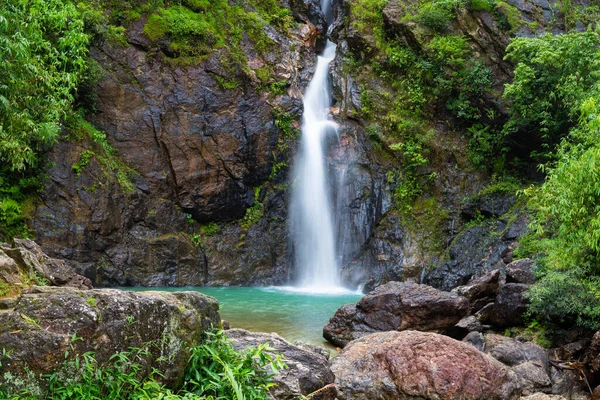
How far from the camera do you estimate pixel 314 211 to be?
2008cm

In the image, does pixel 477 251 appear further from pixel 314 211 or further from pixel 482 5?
pixel 482 5

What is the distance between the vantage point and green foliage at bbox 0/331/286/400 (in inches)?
114

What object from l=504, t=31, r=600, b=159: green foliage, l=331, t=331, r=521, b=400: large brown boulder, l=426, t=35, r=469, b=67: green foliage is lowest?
l=331, t=331, r=521, b=400: large brown boulder

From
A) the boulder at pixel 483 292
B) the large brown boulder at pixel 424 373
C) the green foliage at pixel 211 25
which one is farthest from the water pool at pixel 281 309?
the green foliage at pixel 211 25

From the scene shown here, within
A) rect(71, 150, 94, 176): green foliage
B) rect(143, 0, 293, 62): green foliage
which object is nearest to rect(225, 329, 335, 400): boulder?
rect(71, 150, 94, 176): green foliage

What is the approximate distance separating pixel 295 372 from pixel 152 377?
1.71m

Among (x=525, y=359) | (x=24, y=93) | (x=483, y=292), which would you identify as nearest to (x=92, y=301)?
(x=525, y=359)

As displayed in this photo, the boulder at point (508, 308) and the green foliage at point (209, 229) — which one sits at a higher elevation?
the green foliage at point (209, 229)

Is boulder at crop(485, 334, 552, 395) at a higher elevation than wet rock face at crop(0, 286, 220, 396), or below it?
below

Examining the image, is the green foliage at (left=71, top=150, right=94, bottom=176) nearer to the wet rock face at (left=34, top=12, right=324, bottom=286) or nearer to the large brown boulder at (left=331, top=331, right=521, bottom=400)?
the wet rock face at (left=34, top=12, right=324, bottom=286)

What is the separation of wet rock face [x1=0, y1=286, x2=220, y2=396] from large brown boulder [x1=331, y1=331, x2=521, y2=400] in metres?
2.74

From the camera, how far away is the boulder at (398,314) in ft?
32.0

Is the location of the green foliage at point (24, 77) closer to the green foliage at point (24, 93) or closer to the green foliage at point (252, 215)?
the green foliage at point (24, 93)

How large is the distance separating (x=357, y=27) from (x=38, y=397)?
21.9m
